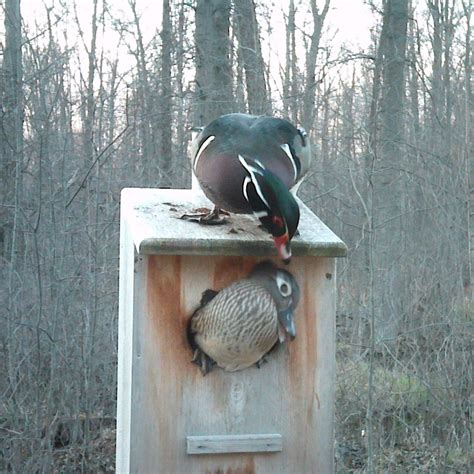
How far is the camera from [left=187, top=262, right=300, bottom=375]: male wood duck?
1.84m

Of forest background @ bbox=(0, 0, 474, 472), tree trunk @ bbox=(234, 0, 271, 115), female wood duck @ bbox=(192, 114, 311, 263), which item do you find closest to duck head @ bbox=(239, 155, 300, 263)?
female wood duck @ bbox=(192, 114, 311, 263)

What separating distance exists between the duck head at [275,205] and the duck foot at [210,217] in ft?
1.06

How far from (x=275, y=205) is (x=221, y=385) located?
23.3 inches

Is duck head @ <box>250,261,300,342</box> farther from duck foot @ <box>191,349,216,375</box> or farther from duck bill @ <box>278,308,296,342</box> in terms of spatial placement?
duck foot @ <box>191,349,216,375</box>

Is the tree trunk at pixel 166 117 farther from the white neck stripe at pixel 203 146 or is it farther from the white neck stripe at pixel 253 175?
the white neck stripe at pixel 253 175

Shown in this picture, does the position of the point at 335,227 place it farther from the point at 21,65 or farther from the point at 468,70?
the point at 21,65

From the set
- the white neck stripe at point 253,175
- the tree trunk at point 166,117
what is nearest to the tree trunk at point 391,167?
the tree trunk at point 166,117

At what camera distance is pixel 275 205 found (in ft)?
5.48

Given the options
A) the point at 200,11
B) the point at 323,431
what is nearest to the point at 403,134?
the point at 200,11

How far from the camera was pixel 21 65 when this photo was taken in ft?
15.4

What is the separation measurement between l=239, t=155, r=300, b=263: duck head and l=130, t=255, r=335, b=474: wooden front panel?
29 centimetres

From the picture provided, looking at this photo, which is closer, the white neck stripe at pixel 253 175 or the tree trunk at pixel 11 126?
the white neck stripe at pixel 253 175

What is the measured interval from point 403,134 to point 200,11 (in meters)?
2.26

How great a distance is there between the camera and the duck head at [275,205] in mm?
1672
